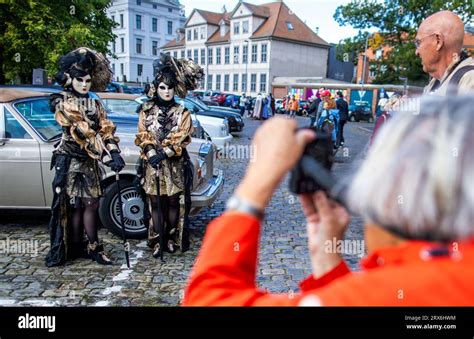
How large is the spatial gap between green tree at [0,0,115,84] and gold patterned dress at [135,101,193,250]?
1088 cm

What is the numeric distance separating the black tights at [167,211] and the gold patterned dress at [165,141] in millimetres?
75

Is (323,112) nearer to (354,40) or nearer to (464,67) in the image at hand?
(464,67)

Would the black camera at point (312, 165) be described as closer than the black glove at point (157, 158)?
Yes

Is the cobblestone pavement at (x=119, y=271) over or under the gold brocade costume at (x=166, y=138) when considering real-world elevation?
under

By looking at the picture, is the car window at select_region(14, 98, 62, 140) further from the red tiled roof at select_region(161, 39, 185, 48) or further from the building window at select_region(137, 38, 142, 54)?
the red tiled roof at select_region(161, 39, 185, 48)

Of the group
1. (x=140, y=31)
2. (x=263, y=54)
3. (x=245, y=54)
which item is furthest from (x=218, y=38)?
(x=140, y=31)

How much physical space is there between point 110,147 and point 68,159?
1.46ft

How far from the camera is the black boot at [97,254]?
175 inches

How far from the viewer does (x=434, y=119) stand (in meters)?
0.91

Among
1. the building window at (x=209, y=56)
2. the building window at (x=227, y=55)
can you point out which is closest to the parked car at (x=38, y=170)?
the building window at (x=227, y=55)

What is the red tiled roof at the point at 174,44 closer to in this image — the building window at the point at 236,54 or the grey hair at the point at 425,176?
the building window at the point at 236,54

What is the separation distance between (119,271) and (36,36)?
42.7 ft
